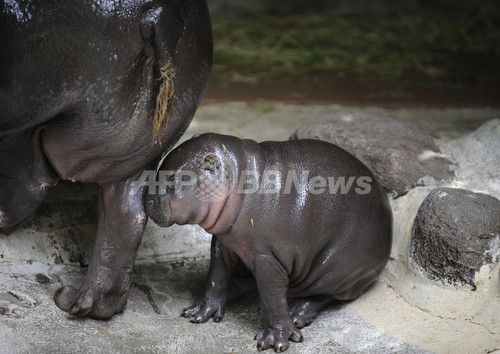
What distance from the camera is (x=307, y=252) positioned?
316 centimetres

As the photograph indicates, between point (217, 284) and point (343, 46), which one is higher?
point (217, 284)

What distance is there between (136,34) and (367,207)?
122 centimetres

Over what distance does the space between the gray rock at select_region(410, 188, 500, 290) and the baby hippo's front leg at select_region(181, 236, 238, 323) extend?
33.1 inches

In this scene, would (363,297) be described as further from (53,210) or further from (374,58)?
(374,58)

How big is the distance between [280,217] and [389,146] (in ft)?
3.54

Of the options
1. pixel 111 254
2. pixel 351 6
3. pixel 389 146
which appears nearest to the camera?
pixel 111 254

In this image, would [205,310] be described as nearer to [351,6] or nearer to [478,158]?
[478,158]

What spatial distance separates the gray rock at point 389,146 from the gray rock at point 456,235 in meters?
0.36

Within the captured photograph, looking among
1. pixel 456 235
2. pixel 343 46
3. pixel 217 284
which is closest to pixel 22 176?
pixel 217 284

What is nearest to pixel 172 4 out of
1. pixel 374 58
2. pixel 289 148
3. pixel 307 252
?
pixel 289 148

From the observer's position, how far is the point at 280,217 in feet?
10.1

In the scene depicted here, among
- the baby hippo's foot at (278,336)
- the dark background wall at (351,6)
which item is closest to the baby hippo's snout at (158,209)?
the baby hippo's foot at (278,336)

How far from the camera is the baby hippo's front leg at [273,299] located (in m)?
3.08

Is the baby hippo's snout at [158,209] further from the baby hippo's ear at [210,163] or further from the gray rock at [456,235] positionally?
the gray rock at [456,235]
